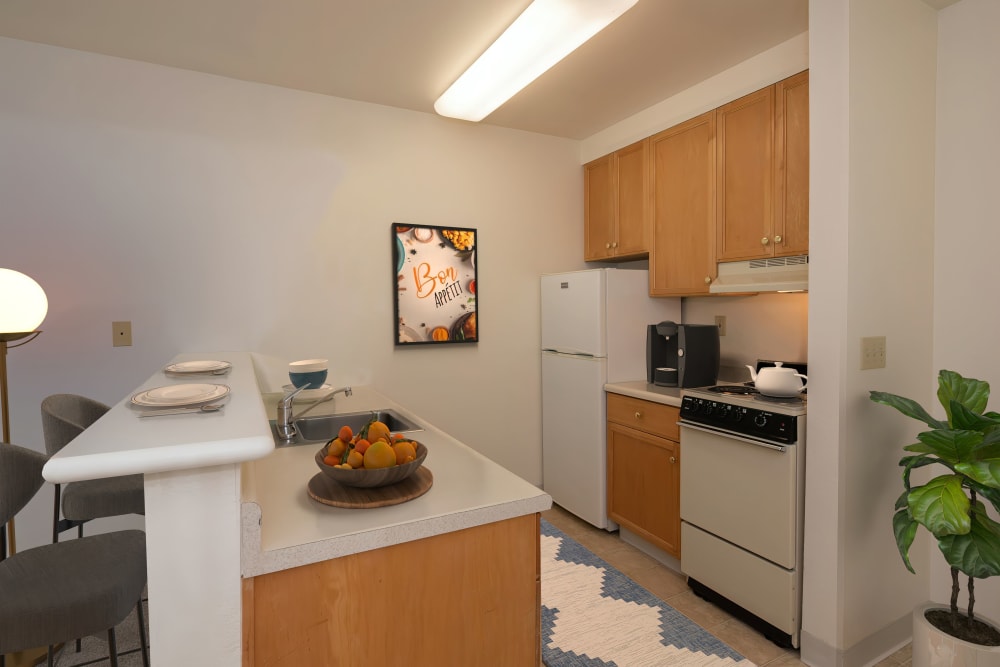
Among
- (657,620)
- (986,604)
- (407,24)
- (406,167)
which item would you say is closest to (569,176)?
(406,167)

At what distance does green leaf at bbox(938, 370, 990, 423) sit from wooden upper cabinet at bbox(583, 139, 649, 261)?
1660mm

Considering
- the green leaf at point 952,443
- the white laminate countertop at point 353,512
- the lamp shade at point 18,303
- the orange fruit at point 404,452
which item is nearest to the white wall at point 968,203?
the green leaf at point 952,443

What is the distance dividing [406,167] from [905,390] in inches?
108

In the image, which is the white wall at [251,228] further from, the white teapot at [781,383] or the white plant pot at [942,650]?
the white plant pot at [942,650]

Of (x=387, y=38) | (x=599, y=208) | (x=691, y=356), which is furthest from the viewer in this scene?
(x=599, y=208)

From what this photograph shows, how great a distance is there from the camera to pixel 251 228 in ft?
9.05

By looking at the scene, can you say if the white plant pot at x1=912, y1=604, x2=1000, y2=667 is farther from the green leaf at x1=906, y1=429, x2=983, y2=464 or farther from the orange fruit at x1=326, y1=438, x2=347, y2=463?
the orange fruit at x1=326, y1=438, x2=347, y2=463

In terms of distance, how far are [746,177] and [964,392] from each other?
1.29m

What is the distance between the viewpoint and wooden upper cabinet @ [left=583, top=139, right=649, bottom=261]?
10.4 feet

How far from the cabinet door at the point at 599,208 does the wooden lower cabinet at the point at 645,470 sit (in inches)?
44.0

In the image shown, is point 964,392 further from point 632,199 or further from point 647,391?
point 632,199

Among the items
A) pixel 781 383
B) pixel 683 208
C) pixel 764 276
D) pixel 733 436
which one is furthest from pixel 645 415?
pixel 683 208

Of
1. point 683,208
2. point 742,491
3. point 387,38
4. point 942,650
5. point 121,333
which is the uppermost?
point 387,38

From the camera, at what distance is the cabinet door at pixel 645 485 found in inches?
103
